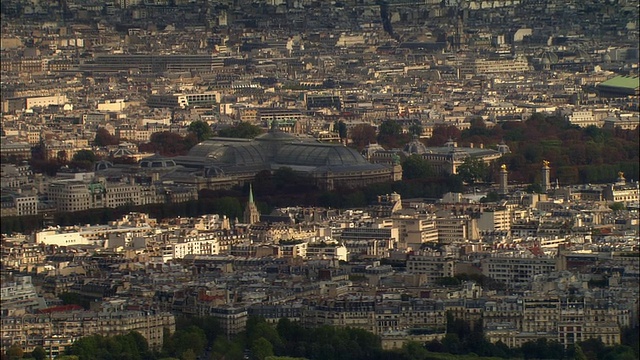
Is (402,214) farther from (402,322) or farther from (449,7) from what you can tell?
(449,7)

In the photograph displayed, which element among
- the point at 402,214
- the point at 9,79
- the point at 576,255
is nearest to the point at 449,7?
the point at 9,79

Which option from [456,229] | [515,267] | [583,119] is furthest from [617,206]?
[583,119]

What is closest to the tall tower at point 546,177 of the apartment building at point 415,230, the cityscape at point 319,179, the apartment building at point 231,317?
the cityscape at point 319,179

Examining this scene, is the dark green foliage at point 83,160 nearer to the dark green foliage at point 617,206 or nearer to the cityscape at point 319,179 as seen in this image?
the cityscape at point 319,179

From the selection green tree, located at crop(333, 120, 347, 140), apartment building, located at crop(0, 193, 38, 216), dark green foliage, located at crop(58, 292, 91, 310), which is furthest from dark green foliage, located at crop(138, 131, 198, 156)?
dark green foliage, located at crop(58, 292, 91, 310)

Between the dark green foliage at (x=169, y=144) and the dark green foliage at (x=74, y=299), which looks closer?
the dark green foliage at (x=74, y=299)

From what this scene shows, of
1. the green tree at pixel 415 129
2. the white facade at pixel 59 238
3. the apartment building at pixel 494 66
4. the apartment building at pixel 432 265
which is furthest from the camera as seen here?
the apartment building at pixel 494 66

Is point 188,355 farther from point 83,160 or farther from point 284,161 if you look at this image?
point 83,160

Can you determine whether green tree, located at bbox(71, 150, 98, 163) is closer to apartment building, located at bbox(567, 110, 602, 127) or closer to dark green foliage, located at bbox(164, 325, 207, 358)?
apartment building, located at bbox(567, 110, 602, 127)
